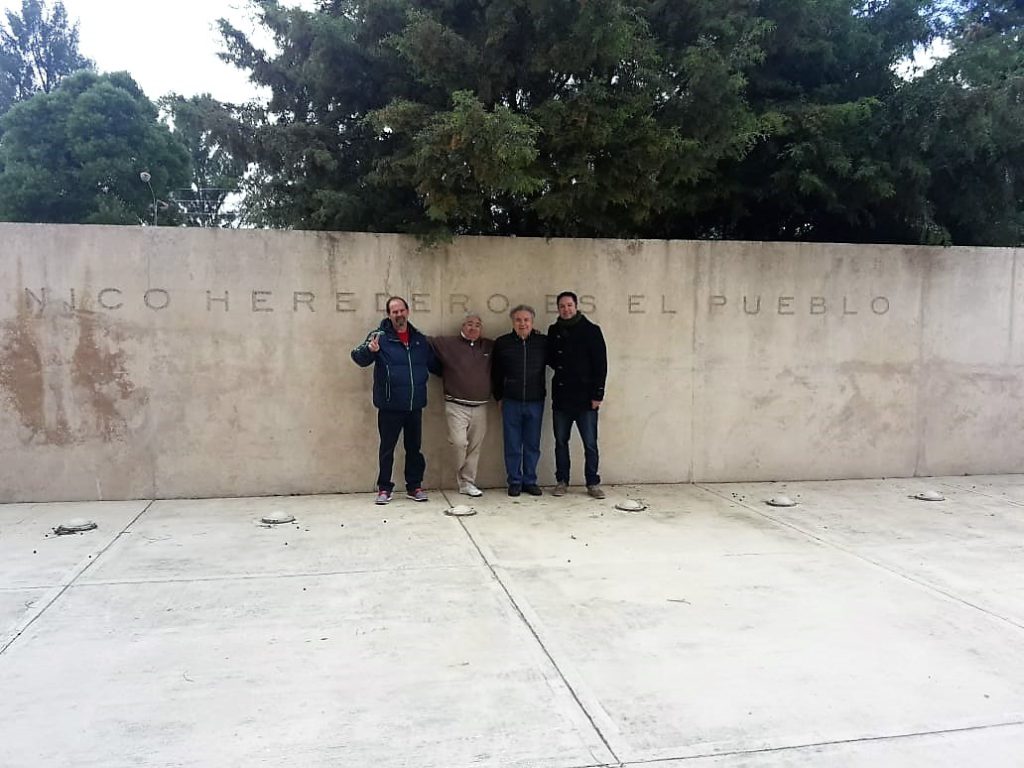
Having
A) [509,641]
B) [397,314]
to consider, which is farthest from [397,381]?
[509,641]

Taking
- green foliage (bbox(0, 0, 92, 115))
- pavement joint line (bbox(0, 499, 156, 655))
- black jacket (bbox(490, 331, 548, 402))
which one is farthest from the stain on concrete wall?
green foliage (bbox(0, 0, 92, 115))

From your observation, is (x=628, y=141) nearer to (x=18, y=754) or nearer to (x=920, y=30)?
(x=920, y=30)

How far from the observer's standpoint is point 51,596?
4211 millimetres

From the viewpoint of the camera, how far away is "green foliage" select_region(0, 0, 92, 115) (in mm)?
30453

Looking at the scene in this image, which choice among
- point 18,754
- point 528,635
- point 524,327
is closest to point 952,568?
point 528,635

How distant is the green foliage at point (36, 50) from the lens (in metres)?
30.5

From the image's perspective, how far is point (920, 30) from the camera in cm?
752

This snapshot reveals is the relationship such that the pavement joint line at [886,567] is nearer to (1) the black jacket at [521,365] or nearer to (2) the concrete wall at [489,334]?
(2) the concrete wall at [489,334]

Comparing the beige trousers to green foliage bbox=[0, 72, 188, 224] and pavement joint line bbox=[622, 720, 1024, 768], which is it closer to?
pavement joint line bbox=[622, 720, 1024, 768]

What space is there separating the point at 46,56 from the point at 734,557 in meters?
36.7

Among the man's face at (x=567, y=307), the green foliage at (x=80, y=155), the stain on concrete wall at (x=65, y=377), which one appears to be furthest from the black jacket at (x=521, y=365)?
the green foliage at (x=80, y=155)

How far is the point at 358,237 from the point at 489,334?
145 cm

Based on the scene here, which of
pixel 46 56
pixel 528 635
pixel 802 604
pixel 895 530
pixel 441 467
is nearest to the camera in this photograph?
pixel 528 635

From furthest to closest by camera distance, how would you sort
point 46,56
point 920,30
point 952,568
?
1. point 46,56
2. point 920,30
3. point 952,568
